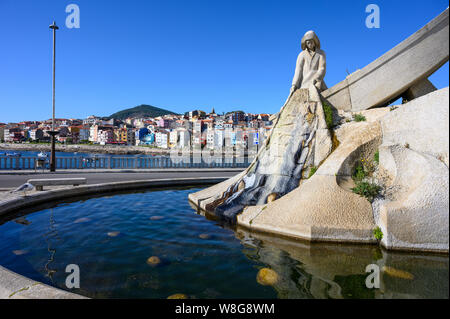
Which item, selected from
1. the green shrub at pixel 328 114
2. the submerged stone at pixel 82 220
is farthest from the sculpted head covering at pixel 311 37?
the submerged stone at pixel 82 220

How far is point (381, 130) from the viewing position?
6.24m

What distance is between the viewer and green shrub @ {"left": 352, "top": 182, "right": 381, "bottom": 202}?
5242 millimetres

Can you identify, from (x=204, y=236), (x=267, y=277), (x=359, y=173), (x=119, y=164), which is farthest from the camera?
(x=119, y=164)

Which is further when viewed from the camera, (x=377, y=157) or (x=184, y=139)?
(x=184, y=139)

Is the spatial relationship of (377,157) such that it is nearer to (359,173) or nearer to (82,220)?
(359,173)

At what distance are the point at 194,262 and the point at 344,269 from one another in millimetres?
2364

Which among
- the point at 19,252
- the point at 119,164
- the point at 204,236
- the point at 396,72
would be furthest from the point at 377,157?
the point at 119,164

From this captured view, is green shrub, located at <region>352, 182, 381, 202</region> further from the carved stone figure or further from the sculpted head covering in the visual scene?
the sculpted head covering

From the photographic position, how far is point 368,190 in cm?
527

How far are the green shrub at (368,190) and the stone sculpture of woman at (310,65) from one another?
392 cm

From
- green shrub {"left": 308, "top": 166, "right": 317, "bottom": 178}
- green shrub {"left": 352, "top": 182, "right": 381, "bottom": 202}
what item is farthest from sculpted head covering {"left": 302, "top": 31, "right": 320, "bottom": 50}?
green shrub {"left": 352, "top": 182, "right": 381, "bottom": 202}

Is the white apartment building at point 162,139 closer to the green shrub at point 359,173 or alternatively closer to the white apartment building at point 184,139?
the white apartment building at point 184,139
